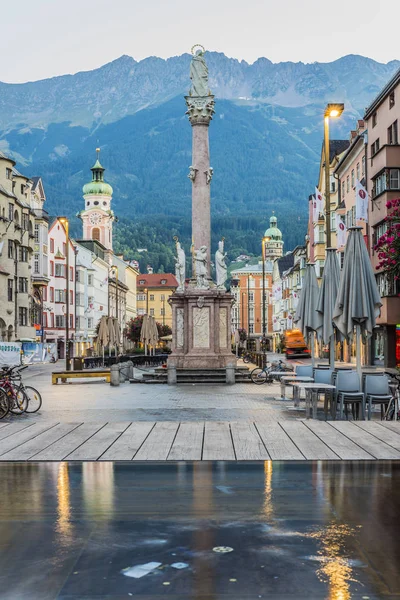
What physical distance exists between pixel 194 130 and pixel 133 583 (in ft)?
118

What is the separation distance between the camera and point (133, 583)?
18.3 feet

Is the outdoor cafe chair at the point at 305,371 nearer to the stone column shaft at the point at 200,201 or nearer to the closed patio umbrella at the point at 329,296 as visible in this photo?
the closed patio umbrella at the point at 329,296

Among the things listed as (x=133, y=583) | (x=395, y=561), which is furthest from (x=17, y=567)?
(x=395, y=561)

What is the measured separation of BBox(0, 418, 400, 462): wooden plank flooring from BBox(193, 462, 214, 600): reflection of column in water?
1.10 meters

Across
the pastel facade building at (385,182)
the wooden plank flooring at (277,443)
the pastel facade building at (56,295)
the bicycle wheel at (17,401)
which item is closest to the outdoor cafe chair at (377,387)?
the wooden plank flooring at (277,443)

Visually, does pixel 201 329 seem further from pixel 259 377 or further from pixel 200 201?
pixel 200 201

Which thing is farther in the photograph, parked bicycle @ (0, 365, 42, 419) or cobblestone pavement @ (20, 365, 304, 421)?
cobblestone pavement @ (20, 365, 304, 421)

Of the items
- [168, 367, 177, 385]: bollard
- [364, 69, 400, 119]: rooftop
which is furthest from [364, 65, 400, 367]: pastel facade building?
[168, 367, 177, 385]: bollard

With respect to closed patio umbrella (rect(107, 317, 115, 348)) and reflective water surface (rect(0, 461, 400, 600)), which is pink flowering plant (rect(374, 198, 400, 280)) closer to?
reflective water surface (rect(0, 461, 400, 600))

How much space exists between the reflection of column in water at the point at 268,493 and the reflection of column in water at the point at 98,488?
1.47 meters

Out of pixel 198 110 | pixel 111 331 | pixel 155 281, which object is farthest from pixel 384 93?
pixel 155 281

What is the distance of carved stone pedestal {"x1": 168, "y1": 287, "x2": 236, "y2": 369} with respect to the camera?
36.3m

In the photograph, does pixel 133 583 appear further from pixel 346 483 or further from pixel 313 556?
pixel 346 483

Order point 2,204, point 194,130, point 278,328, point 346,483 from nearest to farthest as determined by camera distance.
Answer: point 346,483, point 194,130, point 2,204, point 278,328
